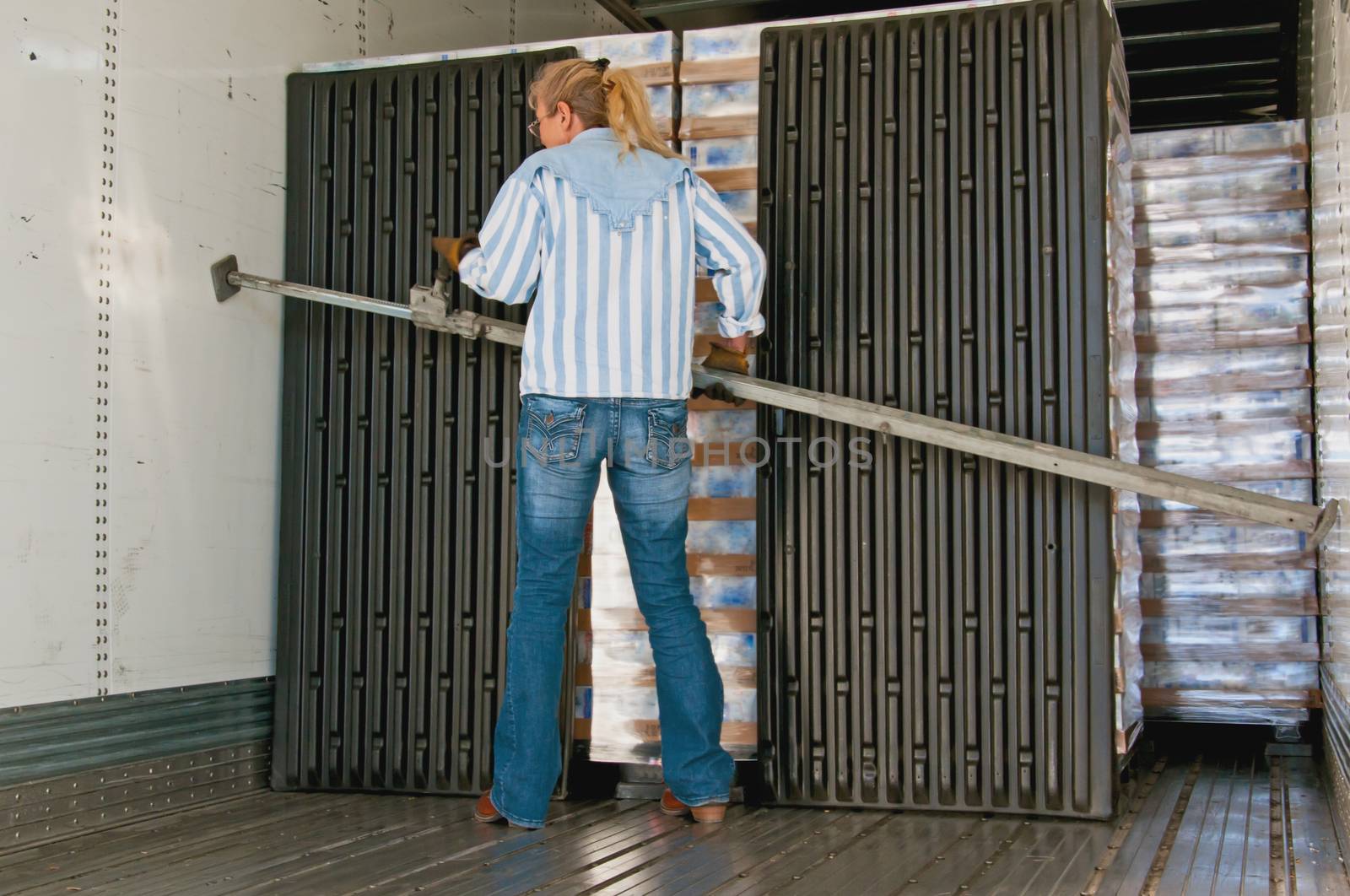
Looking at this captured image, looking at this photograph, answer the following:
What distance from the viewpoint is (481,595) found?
4078mm

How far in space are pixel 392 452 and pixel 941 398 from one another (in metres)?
1.67

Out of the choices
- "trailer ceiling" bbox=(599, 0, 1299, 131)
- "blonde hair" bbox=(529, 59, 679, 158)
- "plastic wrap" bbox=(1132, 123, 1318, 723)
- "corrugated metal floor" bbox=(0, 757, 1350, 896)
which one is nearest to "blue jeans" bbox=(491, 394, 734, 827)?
"corrugated metal floor" bbox=(0, 757, 1350, 896)

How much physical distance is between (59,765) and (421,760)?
3.41 ft

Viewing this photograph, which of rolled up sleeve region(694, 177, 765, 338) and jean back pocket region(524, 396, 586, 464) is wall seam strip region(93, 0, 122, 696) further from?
rolled up sleeve region(694, 177, 765, 338)

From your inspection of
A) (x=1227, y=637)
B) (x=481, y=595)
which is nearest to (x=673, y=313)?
(x=481, y=595)

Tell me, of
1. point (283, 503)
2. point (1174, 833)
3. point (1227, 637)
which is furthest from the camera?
point (1227, 637)

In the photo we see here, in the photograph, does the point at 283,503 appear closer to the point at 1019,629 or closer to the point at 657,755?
→ the point at 657,755

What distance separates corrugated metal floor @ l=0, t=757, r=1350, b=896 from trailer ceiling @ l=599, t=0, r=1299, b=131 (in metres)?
3.32

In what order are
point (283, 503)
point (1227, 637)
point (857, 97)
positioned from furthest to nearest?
point (1227, 637) < point (283, 503) < point (857, 97)

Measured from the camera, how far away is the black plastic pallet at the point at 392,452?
13.4 ft

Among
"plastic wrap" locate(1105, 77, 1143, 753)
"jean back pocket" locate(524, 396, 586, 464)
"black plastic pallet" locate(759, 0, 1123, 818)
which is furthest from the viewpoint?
"plastic wrap" locate(1105, 77, 1143, 753)

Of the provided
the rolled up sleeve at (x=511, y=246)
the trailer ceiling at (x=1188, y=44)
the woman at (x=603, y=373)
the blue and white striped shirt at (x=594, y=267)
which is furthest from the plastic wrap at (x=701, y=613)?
the trailer ceiling at (x=1188, y=44)

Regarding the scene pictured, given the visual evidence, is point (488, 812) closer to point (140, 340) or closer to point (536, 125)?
point (140, 340)

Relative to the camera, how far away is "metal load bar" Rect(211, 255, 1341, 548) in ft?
11.4
